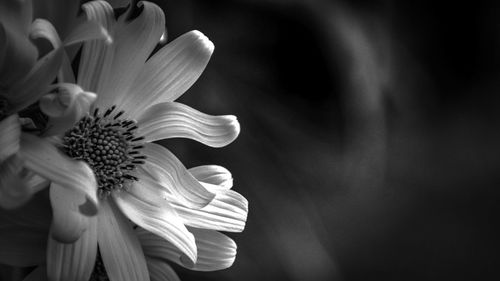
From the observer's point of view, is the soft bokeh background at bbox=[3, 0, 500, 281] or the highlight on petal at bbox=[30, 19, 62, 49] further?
the soft bokeh background at bbox=[3, 0, 500, 281]

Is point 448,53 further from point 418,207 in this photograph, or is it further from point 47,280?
point 47,280

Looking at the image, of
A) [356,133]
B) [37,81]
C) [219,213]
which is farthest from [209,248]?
[356,133]

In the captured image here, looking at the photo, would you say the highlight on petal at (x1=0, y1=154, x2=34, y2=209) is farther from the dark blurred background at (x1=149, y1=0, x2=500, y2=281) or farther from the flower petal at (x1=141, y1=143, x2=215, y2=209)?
the dark blurred background at (x1=149, y1=0, x2=500, y2=281)

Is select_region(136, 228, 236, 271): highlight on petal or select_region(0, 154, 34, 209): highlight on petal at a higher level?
select_region(136, 228, 236, 271): highlight on petal

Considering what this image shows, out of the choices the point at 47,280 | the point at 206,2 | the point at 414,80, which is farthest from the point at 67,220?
the point at 414,80

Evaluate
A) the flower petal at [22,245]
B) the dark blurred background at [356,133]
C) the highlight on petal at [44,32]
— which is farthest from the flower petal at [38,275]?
the dark blurred background at [356,133]

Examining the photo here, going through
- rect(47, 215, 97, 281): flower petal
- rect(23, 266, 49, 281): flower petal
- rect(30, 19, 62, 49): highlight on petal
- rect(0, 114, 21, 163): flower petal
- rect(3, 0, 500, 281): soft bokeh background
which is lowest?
rect(23, 266, 49, 281): flower petal

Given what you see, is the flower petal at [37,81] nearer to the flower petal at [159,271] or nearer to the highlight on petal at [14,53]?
the highlight on petal at [14,53]

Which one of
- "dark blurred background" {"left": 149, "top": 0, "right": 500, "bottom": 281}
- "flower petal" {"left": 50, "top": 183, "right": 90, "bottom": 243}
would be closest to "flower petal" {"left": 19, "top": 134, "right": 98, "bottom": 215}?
"flower petal" {"left": 50, "top": 183, "right": 90, "bottom": 243}
